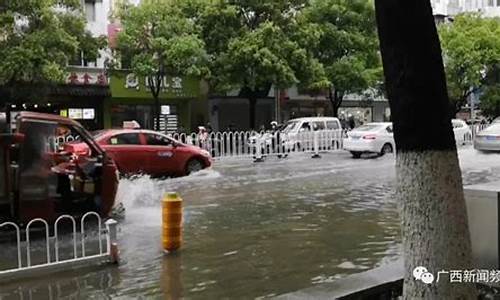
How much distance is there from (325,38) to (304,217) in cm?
2146

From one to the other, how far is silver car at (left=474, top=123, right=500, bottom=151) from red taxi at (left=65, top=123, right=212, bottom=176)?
1098 cm

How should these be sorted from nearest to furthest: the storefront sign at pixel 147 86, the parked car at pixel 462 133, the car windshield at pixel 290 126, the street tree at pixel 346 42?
the car windshield at pixel 290 126
the parked car at pixel 462 133
the storefront sign at pixel 147 86
the street tree at pixel 346 42

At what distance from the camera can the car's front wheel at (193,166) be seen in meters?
17.5

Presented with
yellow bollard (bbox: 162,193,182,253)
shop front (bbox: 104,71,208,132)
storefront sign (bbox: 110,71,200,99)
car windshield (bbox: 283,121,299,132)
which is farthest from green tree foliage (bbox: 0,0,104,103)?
yellow bollard (bbox: 162,193,182,253)

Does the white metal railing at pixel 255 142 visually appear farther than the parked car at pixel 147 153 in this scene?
Yes

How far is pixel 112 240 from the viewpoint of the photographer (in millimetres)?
7445

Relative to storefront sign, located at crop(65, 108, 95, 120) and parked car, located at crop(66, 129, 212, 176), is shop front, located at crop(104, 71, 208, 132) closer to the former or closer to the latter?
storefront sign, located at crop(65, 108, 95, 120)

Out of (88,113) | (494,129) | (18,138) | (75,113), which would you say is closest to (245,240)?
(18,138)

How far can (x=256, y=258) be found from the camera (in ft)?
25.3

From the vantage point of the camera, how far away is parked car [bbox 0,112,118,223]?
8.41 metres

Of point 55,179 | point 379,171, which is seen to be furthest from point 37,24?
point 55,179

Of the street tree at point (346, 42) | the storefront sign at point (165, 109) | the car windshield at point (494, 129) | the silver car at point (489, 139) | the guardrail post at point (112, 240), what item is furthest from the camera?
the storefront sign at point (165, 109)

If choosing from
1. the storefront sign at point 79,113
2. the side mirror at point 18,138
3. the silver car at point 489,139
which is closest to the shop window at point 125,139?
the side mirror at point 18,138

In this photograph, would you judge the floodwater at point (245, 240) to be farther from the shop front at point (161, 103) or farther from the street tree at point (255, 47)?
the shop front at point (161, 103)
